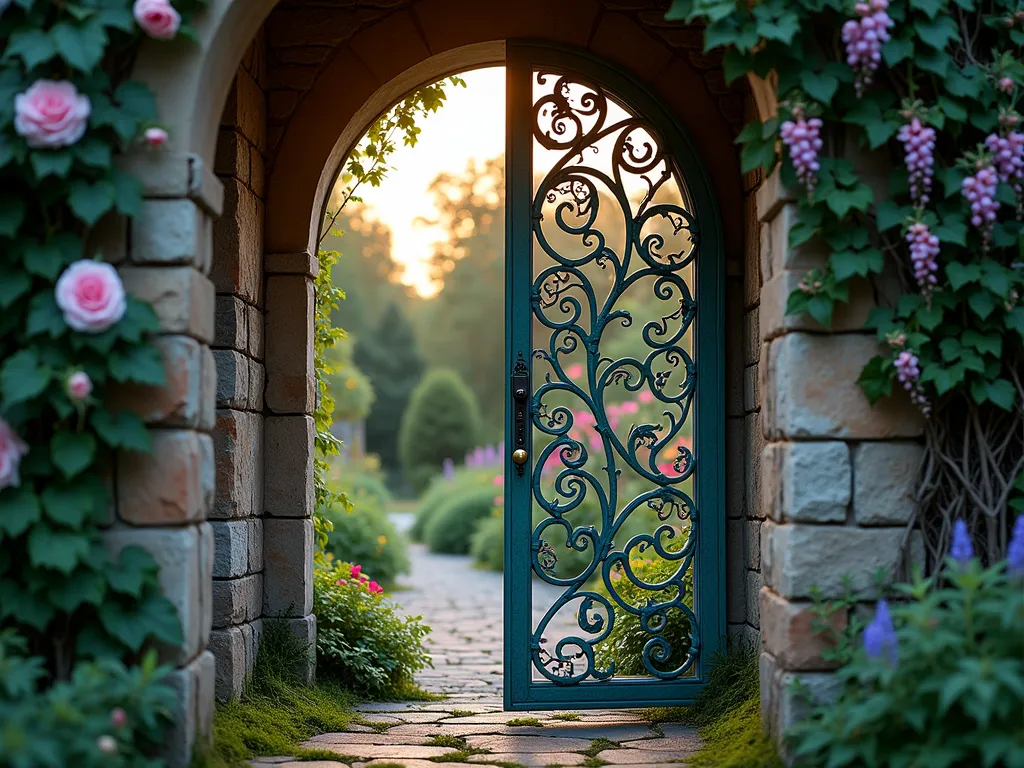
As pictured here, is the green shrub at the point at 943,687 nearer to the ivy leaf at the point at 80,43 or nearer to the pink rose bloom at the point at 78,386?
the pink rose bloom at the point at 78,386

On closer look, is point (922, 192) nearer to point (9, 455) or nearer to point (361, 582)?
point (9, 455)

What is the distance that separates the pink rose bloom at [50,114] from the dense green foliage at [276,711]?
168 cm

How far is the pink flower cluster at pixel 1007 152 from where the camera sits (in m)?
2.72

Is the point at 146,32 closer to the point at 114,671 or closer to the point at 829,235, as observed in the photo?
the point at 114,671

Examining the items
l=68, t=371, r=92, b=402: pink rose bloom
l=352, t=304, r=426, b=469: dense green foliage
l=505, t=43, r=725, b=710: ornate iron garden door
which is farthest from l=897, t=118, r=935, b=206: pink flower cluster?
l=352, t=304, r=426, b=469: dense green foliage

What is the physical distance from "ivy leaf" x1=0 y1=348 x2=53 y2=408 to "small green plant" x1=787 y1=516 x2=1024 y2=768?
6.69 ft

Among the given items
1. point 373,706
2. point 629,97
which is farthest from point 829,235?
point 373,706

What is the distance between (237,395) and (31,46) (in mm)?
1497

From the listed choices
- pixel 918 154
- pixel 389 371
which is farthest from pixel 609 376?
pixel 389 371

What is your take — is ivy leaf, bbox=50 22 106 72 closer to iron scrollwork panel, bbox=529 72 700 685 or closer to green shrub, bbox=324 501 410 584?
iron scrollwork panel, bbox=529 72 700 685

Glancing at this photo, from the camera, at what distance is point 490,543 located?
10.1 m

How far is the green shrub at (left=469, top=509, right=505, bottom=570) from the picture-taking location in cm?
980

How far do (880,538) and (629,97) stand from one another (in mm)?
2103

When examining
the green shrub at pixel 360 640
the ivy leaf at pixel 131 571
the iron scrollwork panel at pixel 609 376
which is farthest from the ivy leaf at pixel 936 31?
the green shrub at pixel 360 640
